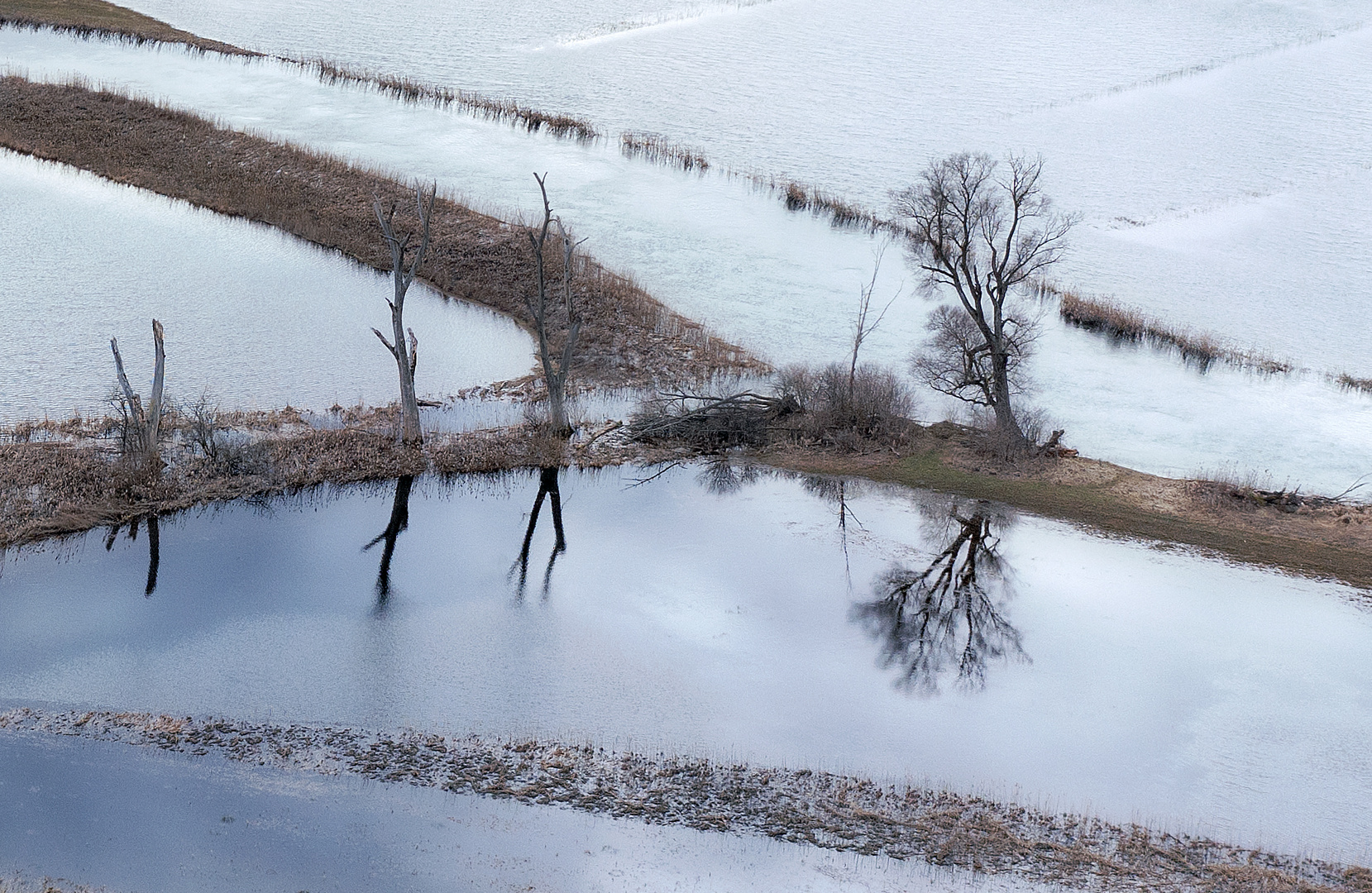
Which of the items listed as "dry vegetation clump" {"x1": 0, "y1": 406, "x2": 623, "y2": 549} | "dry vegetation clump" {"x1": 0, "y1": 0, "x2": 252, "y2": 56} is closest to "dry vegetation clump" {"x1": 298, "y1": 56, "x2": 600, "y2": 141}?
"dry vegetation clump" {"x1": 0, "y1": 0, "x2": 252, "y2": 56}

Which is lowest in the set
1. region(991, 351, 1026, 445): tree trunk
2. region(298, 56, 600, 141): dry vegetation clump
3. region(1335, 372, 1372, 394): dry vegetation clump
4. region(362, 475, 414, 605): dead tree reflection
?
region(362, 475, 414, 605): dead tree reflection

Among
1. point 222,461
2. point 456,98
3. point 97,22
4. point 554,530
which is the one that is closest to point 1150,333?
point 554,530

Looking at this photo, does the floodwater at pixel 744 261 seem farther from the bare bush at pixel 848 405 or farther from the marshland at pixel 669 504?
the bare bush at pixel 848 405

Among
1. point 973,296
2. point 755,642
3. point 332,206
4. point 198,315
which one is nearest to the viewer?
point 755,642

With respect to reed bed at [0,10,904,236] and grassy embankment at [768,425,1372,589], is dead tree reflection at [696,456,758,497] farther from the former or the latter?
reed bed at [0,10,904,236]

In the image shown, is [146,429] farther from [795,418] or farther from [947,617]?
[947,617]

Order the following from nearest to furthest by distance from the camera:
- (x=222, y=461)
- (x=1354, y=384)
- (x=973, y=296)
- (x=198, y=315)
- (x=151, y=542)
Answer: (x=151, y=542) < (x=222, y=461) < (x=973, y=296) < (x=1354, y=384) < (x=198, y=315)

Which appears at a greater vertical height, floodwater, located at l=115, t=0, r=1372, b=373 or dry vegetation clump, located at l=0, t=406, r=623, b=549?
floodwater, located at l=115, t=0, r=1372, b=373
